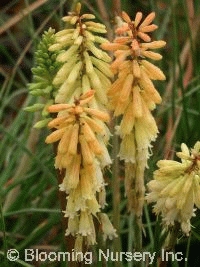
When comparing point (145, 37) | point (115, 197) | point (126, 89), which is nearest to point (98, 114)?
point (126, 89)

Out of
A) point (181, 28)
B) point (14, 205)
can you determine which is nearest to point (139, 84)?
point (14, 205)

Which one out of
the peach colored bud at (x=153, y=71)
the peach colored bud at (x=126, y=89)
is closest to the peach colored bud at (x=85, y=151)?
the peach colored bud at (x=126, y=89)

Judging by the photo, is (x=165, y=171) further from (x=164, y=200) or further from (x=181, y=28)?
(x=181, y=28)

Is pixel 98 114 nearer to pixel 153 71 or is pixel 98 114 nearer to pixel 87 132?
pixel 87 132

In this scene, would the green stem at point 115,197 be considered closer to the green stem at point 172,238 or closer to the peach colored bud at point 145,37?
the green stem at point 172,238

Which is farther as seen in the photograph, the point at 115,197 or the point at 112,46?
the point at 115,197

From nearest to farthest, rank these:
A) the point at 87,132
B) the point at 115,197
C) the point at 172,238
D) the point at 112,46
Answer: the point at 87,132, the point at 112,46, the point at 172,238, the point at 115,197

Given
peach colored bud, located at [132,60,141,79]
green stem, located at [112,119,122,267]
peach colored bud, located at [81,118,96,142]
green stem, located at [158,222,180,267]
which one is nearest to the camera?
peach colored bud, located at [81,118,96,142]

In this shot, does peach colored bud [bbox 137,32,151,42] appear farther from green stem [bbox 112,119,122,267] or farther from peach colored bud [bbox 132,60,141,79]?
green stem [bbox 112,119,122,267]

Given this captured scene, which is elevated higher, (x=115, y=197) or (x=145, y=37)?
(x=145, y=37)

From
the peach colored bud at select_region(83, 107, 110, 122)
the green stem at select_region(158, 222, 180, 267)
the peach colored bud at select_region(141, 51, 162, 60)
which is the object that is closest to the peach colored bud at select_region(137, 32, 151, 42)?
the peach colored bud at select_region(141, 51, 162, 60)

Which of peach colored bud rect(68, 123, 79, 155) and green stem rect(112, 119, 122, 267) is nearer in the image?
peach colored bud rect(68, 123, 79, 155)
